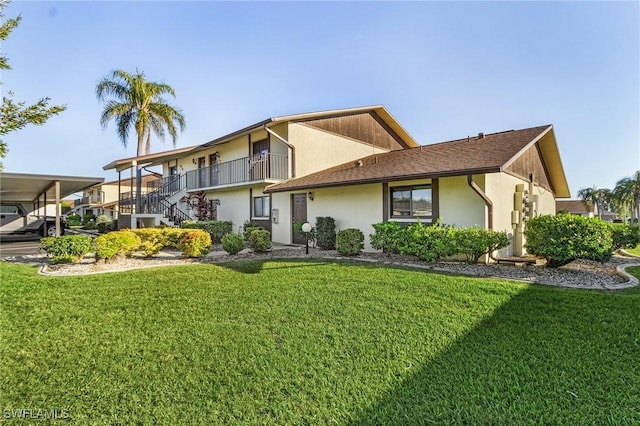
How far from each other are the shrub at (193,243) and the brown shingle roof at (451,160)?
4.29 meters

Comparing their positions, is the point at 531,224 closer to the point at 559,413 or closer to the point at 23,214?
the point at 559,413

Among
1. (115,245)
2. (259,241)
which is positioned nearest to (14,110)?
(115,245)

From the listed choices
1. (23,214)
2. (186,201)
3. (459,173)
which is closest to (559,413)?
(459,173)

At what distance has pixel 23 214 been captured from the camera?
19.1 m

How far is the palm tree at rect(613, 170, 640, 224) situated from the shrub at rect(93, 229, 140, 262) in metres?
56.7

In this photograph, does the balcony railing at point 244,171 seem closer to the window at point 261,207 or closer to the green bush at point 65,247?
the window at point 261,207

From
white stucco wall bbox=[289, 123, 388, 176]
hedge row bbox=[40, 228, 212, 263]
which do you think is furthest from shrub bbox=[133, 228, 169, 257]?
white stucco wall bbox=[289, 123, 388, 176]

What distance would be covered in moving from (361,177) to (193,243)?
19.5 feet

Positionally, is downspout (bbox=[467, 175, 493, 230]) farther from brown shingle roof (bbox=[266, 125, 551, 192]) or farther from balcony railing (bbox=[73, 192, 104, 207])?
balcony railing (bbox=[73, 192, 104, 207])

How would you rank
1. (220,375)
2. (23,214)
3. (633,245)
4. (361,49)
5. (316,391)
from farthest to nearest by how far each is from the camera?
(23,214)
(361,49)
(633,245)
(220,375)
(316,391)

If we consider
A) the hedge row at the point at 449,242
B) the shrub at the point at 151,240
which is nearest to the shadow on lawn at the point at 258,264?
the hedge row at the point at 449,242

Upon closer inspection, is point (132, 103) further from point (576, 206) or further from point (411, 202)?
point (576, 206)

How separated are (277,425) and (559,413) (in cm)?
258

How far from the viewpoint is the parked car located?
18.3m
